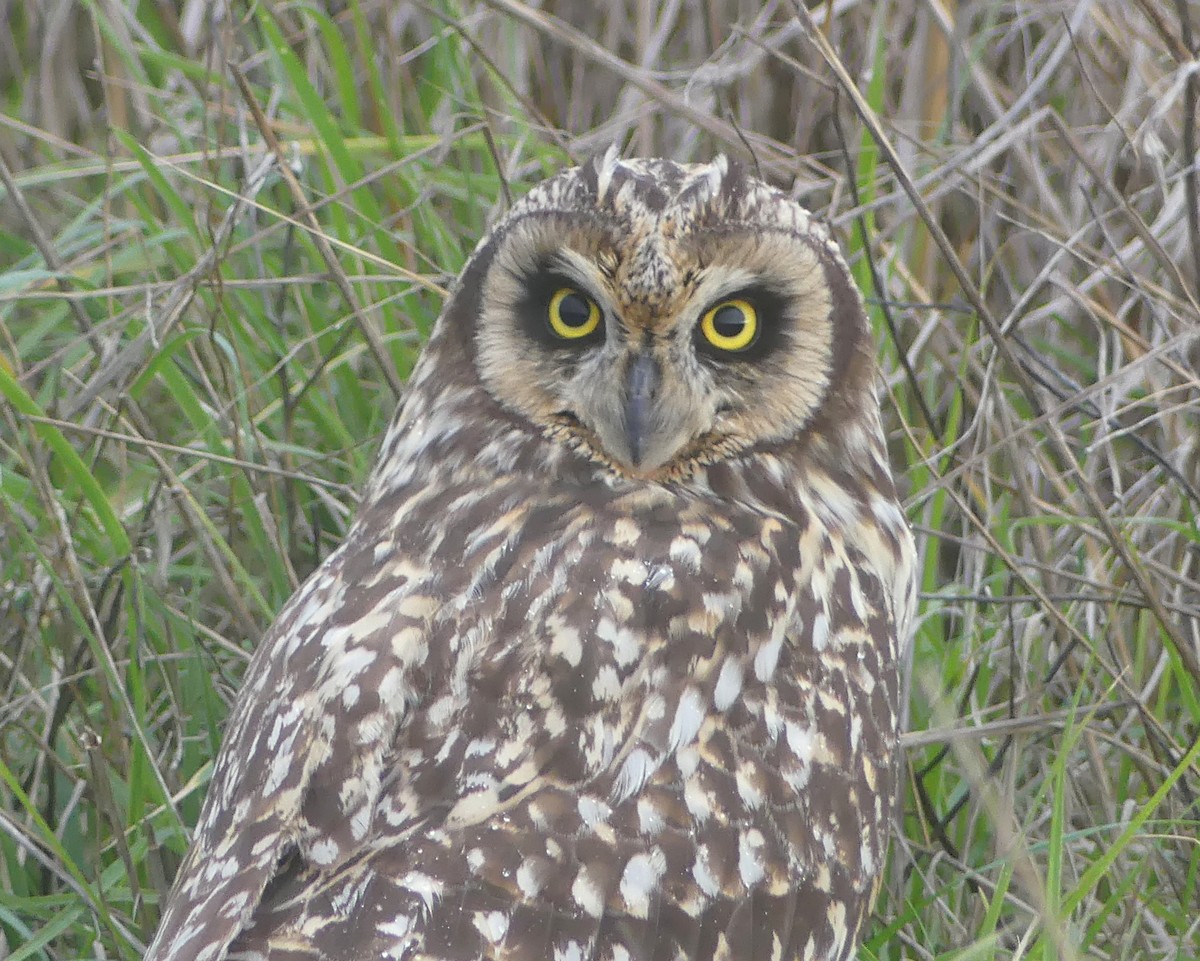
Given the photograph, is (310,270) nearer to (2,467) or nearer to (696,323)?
(2,467)

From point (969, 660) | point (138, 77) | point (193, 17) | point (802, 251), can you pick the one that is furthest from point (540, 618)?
point (193, 17)

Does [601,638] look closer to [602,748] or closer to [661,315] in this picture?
[602,748]

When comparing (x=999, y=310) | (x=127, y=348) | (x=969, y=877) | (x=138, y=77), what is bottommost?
(x=969, y=877)

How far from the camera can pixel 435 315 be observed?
2.91 metres

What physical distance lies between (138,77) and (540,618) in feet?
6.02

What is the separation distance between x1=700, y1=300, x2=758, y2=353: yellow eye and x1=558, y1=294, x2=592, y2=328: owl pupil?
13 cm

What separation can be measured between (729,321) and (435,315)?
1.07m

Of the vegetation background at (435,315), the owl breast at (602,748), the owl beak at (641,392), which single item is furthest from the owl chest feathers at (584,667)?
the vegetation background at (435,315)

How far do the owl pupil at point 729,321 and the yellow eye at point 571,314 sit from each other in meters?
0.14

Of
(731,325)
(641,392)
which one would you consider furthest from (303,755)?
(731,325)

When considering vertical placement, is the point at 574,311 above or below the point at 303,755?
above

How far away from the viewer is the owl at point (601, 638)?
5.46 feet

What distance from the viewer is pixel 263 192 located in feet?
10.2

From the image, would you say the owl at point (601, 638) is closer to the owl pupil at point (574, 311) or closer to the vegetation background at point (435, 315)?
the owl pupil at point (574, 311)
